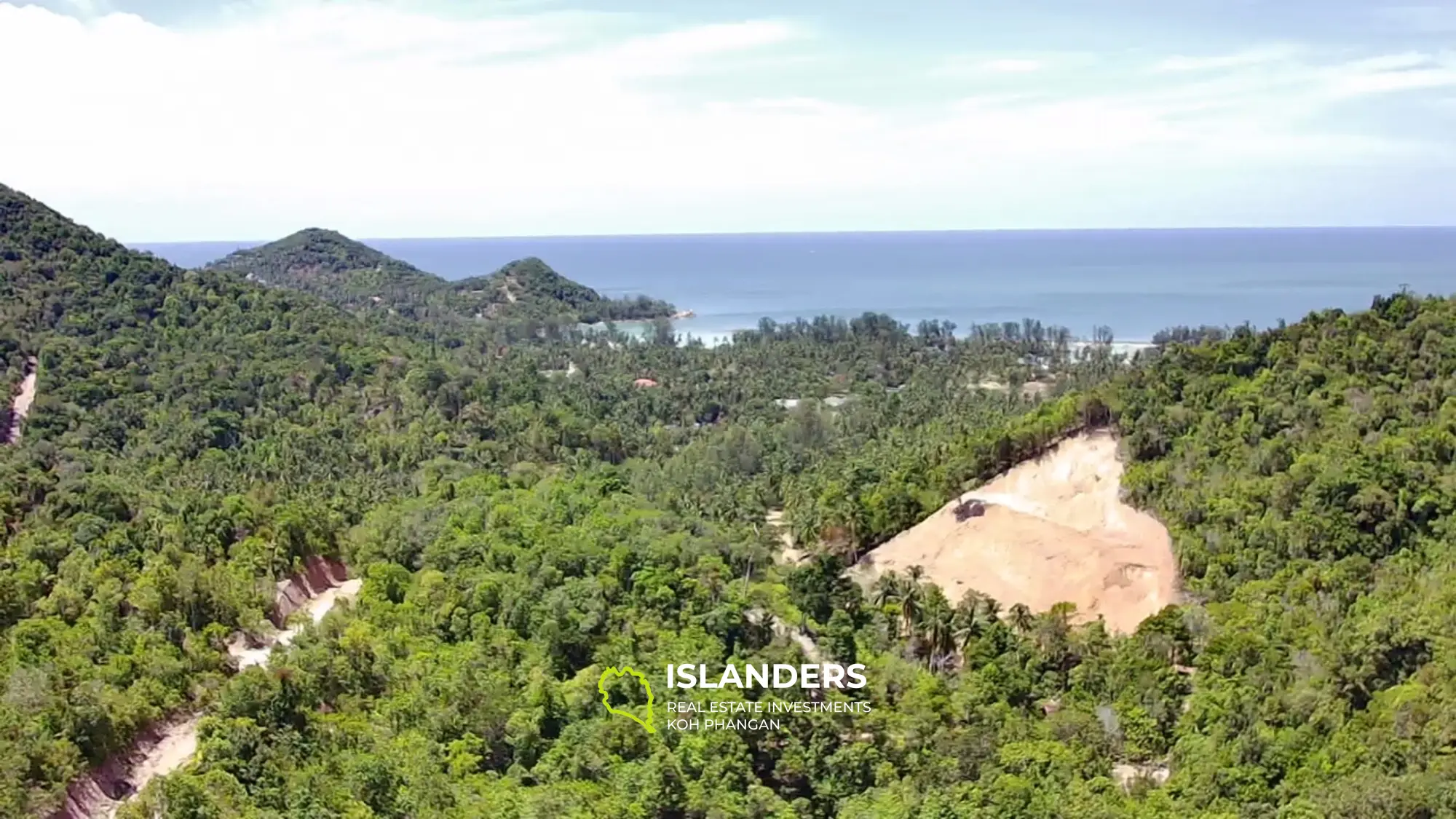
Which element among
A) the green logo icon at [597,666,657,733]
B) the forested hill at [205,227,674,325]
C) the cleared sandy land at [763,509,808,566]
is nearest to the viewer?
the green logo icon at [597,666,657,733]

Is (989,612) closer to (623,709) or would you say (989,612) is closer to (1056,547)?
(1056,547)

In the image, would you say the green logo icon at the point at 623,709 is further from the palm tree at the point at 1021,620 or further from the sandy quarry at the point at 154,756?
the palm tree at the point at 1021,620

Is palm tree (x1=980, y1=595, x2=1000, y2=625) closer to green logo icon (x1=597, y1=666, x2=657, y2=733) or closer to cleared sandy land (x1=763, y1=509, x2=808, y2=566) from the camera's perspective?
cleared sandy land (x1=763, y1=509, x2=808, y2=566)

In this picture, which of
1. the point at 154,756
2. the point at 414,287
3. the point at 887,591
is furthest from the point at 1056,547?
the point at 414,287

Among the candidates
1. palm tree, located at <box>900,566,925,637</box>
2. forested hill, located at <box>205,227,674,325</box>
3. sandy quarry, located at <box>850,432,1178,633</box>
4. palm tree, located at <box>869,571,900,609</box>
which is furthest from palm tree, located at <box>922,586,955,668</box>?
forested hill, located at <box>205,227,674,325</box>

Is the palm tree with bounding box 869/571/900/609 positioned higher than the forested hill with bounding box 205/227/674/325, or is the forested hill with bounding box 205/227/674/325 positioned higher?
the forested hill with bounding box 205/227/674/325

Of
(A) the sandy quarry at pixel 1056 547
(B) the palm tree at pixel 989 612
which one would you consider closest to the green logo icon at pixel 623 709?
(B) the palm tree at pixel 989 612
